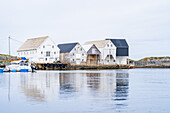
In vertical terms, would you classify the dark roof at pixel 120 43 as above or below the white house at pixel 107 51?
above

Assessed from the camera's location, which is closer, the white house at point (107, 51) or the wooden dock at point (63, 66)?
the wooden dock at point (63, 66)

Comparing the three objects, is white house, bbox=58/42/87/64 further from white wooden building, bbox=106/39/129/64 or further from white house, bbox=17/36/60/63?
white wooden building, bbox=106/39/129/64

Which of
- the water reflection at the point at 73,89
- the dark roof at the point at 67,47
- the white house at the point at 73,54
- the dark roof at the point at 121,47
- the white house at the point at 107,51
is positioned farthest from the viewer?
the dark roof at the point at 121,47

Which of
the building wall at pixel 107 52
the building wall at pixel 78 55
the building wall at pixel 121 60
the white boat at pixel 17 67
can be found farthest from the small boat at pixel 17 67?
the building wall at pixel 121 60

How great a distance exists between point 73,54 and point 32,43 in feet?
40.1

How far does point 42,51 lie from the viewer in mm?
85875

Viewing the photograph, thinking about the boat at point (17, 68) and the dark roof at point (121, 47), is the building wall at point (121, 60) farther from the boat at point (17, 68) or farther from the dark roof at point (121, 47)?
the boat at point (17, 68)

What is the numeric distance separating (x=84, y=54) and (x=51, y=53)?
11693 millimetres

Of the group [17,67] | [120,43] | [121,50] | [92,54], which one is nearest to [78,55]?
[92,54]

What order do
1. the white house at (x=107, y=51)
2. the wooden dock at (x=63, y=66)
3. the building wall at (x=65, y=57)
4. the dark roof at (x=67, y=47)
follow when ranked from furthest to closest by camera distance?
the white house at (x=107, y=51) → the building wall at (x=65, y=57) → the dark roof at (x=67, y=47) → the wooden dock at (x=63, y=66)

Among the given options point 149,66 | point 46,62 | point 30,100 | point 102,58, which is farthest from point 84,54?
point 30,100

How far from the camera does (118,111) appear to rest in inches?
538

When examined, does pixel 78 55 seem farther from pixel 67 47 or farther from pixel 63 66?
pixel 63 66

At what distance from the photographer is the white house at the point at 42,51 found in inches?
3364
